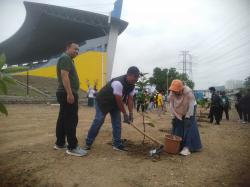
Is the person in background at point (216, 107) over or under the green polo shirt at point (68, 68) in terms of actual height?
under

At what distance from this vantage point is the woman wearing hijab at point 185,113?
4555 mm

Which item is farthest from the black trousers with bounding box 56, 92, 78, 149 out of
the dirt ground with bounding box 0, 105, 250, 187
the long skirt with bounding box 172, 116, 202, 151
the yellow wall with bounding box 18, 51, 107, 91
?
the yellow wall with bounding box 18, 51, 107, 91

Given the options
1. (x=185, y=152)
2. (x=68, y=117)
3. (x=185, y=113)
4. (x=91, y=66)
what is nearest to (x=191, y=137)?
(x=185, y=152)

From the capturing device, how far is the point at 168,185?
3090 millimetres

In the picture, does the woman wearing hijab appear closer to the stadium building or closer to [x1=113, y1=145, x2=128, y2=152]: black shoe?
[x1=113, y1=145, x2=128, y2=152]: black shoe

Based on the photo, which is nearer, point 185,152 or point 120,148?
point 185,152

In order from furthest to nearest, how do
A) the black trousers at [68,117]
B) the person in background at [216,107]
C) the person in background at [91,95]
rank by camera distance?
the person in background at [91,95] → the person in background at [216,107] → the black trousers at [68,117]

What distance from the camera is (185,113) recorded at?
15.4 feet

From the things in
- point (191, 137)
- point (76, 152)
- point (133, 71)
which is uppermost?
point (133, 71)

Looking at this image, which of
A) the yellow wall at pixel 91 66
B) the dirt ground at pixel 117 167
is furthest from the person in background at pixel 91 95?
the dirt ground at pixel 117 167

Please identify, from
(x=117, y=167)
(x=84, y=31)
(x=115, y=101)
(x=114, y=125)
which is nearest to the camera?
(x=117, y=167)

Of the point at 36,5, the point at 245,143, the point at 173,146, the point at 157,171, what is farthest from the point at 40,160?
the point at 36,5

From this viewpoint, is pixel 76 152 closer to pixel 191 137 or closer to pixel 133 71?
pixel 133 71

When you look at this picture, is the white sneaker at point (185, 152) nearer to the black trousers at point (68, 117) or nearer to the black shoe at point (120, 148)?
the black shoe at point (120, 148)
